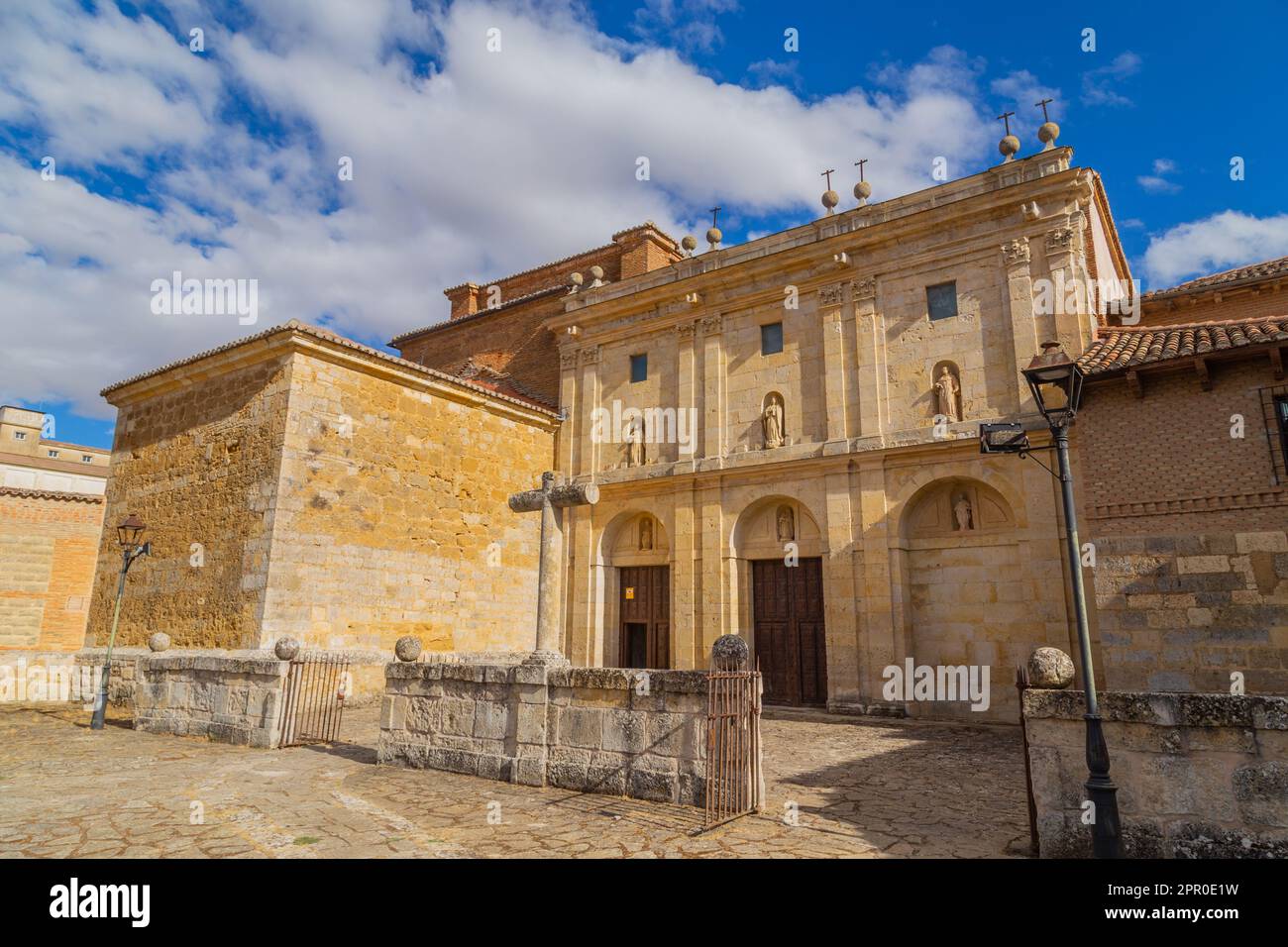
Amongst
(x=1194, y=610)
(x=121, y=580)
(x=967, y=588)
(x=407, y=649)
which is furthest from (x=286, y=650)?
(x=1194, y=610)

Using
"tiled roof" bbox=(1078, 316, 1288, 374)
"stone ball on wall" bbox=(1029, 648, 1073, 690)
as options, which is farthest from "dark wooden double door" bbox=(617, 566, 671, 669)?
"stone ball on wall" bbox=(1029, 648, 1073, 690)

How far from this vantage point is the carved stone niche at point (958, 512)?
13820 millimetres

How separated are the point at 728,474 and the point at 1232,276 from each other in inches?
412

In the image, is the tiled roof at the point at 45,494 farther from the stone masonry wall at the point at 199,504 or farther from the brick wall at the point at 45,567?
the stone masonry wall at the point at 199,504

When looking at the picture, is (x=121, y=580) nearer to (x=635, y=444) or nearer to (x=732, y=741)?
(x=635, y=444)

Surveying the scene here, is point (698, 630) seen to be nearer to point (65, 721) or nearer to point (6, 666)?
point (65, 721)

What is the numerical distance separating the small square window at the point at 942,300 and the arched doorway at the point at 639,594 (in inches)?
298

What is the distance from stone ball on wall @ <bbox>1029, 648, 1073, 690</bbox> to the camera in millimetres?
5293

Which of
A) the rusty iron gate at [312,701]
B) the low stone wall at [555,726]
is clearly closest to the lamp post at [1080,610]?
the low stone wall at [555,726]

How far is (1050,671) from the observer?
5.31 metres

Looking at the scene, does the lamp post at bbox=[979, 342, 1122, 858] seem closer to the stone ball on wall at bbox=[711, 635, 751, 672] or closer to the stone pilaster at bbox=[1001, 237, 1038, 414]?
the stone ball on wall at bbox=[711, 635, 751, 672]
